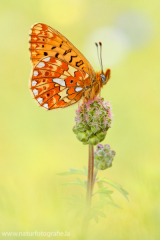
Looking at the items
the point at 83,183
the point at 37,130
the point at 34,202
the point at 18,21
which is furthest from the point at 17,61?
the point at 34,202

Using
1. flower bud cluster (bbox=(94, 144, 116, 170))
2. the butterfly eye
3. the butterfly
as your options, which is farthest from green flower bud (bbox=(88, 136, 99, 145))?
the butterfly eye

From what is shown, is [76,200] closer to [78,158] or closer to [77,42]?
[78,158]

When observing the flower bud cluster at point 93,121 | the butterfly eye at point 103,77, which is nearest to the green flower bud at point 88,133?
the flower bud cluster at point 93,121

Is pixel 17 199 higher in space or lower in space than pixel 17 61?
lower

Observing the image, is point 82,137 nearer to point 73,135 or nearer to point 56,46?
point 56,46

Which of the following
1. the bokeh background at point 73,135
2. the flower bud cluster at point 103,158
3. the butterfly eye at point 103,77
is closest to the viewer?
A: the bokeh background at point 73,135

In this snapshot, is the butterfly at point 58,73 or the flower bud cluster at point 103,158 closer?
the flower bud cluster at point 103,158

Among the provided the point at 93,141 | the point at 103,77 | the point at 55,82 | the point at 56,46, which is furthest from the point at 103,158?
the point at 56,46

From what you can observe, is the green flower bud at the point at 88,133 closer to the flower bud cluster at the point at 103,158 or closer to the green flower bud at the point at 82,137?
the green flower bud at the point at 82,137
